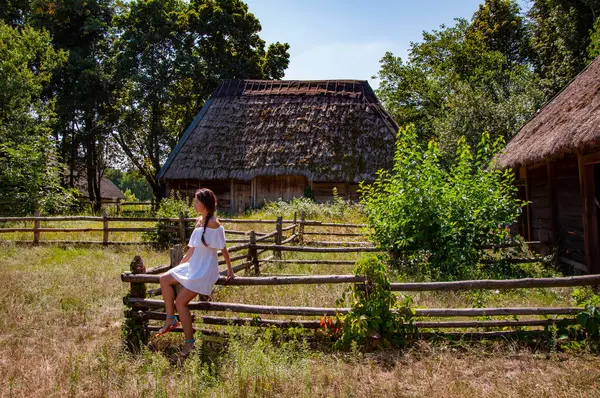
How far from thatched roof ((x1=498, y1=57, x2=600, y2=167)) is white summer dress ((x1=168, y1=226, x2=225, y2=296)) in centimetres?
505

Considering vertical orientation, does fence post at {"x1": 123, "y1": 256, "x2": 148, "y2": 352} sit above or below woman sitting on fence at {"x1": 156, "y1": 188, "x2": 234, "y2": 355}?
below

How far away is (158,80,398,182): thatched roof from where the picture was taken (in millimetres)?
18219

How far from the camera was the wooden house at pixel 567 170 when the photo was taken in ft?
21.7

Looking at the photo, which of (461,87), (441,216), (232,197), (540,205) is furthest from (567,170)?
(232,197)

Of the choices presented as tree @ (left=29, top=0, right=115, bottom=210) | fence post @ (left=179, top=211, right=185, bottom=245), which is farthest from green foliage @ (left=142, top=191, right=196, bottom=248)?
tree @ (left=29, top=0, right=115, bottom=210)

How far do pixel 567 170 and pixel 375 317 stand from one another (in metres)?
6.09

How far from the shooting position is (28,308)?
5641 millimetres

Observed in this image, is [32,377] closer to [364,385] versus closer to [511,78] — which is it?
[364,385]

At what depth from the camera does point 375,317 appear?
4.18 metres

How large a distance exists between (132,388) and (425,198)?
5083mm

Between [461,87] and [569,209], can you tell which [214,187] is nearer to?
[461,87]

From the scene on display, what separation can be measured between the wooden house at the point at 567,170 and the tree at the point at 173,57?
58.0 ft

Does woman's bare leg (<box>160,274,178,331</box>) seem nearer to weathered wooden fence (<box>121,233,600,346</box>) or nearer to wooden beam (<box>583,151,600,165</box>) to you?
weathered wooden fence (<box>121,233,600,346</box>)

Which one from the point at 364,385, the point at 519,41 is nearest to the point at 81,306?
the point at 364,385
